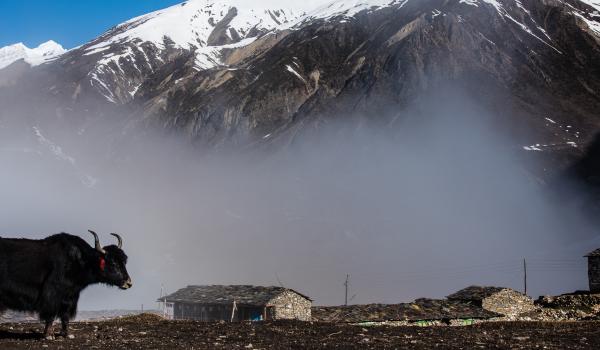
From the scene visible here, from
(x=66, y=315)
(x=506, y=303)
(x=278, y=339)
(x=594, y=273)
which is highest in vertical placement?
(x=594, y=273)

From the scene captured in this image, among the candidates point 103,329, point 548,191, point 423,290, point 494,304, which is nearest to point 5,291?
point 103,329

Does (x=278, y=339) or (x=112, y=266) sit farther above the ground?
(x=112, y=266)

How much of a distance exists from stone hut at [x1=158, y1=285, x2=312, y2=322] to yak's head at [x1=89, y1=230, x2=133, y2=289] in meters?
33.0

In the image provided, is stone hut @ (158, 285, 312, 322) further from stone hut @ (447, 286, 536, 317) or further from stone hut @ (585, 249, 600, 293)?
stone hut @ (585, 249, 600, 293)

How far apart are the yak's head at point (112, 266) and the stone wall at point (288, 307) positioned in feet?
115

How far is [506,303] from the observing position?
196 feet

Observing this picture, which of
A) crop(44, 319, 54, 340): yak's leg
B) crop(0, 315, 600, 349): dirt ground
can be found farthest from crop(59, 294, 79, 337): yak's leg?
crop(44, 319, 54, 340): yak's leg

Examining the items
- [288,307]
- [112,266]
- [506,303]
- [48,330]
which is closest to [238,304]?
[288,307]

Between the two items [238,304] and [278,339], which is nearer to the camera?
Answer: [278,339]

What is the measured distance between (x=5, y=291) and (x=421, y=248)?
174568mm

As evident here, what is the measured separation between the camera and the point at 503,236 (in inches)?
7387

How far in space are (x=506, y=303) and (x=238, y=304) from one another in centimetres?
2283

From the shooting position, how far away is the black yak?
780 inches

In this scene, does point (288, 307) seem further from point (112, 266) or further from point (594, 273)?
point (112, 266)
